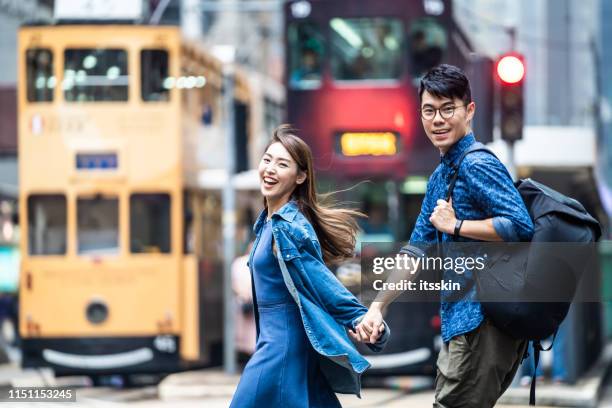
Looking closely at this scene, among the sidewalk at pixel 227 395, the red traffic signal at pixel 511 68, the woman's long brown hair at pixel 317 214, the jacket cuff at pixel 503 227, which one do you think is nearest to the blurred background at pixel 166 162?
the sidewalk at pixel 227 395

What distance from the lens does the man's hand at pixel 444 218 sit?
4.43 m

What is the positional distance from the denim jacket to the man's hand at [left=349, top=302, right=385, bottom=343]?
6 centimetres

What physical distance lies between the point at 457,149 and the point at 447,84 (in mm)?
218

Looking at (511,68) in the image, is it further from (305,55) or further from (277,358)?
(277,358)

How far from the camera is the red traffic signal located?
1147 centimetres

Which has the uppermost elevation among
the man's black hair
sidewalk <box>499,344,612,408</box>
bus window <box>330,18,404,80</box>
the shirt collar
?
bus window <box>330,18,404,80</box>

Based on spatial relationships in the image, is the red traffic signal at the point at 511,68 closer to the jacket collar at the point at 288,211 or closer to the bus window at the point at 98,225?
the bus window at the point at 98,225

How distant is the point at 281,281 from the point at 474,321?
2.36 feet

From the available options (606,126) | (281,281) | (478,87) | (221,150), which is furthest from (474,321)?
(606,126)

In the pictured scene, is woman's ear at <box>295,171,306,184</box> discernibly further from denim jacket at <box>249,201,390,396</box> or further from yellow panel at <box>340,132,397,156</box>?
yellow panel at <box>340,132,397,156</box>

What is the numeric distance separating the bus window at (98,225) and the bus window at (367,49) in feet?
9.80

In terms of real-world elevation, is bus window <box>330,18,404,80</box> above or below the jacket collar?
above

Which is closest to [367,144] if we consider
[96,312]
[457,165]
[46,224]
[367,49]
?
[367,49]

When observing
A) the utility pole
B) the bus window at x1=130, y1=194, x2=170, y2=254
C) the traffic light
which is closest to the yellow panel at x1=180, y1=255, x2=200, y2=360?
the bus window at x1=130, y1=194, x2=170, y2=254
